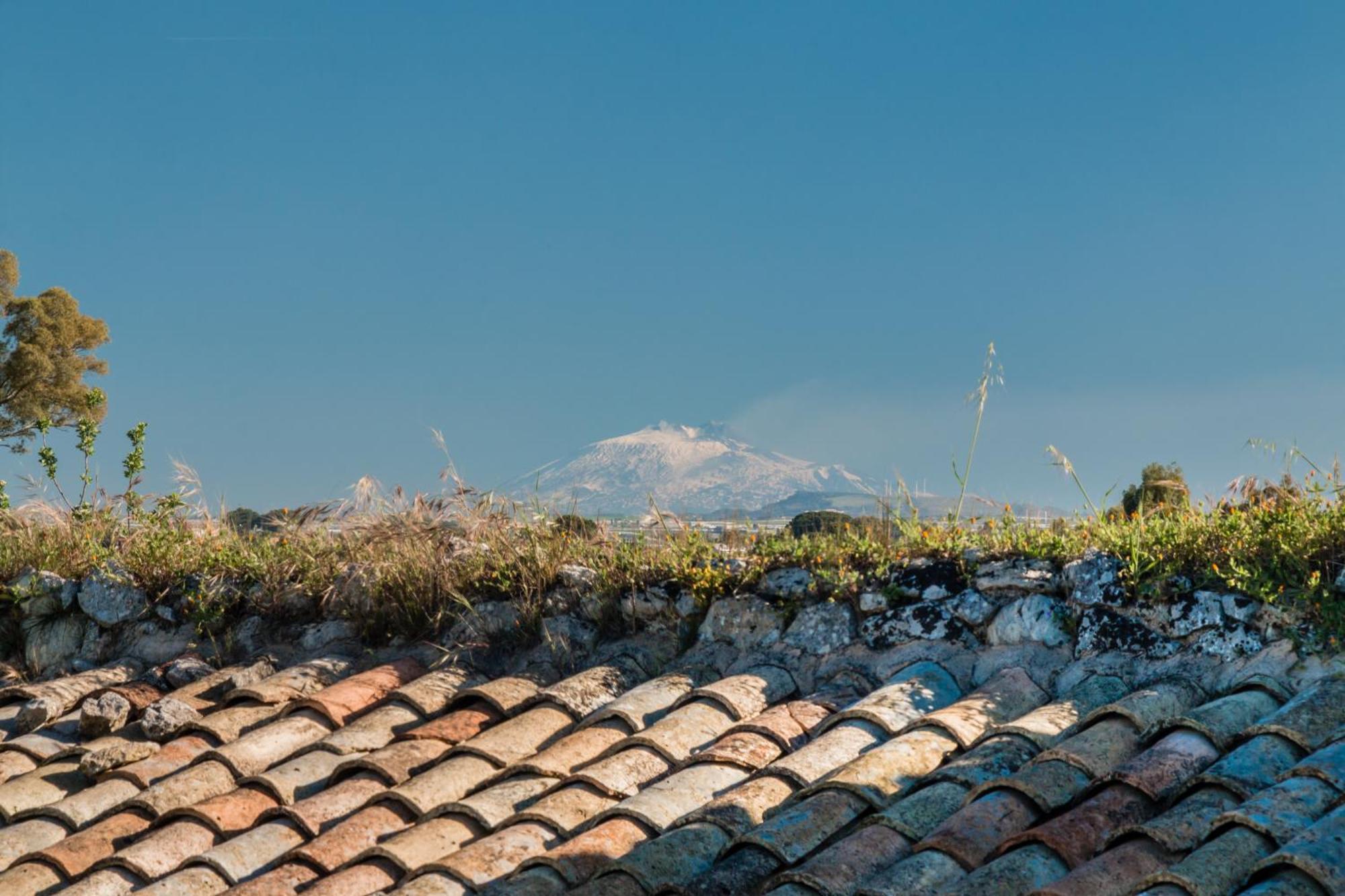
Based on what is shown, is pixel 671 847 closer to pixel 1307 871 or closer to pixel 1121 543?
pixel 1307 871

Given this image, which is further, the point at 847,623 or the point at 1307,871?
the point at 847,623

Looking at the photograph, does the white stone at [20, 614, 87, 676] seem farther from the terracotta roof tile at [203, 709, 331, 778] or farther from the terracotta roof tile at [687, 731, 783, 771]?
the terracotta roof tile at [687, 731, 783, 771]

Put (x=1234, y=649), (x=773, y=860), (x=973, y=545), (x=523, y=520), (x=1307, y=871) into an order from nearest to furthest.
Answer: (x=1307, y=871)
(x=773, y=860)
(x=1234, y=649)
(x=973, y=545)
(x=523, y=520)

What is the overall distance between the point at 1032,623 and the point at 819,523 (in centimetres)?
328

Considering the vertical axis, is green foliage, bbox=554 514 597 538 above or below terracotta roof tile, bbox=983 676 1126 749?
above

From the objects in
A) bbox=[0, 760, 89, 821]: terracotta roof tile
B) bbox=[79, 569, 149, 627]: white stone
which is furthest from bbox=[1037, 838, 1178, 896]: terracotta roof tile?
bbox=[79, 569, 149, 627]: white stone

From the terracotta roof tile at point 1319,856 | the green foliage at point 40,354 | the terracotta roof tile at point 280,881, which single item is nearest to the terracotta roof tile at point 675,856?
the terracotta roof tile at point 280,881

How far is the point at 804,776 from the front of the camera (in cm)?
510

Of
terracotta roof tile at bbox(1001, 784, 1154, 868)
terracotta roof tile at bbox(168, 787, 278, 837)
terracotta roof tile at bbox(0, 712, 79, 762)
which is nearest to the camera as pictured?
terracotta roof tile at bbox(1001, 784, 1154, 868)

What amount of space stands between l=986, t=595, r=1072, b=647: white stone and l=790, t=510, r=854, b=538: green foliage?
4.46 ft

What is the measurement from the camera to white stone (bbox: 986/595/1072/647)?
624 cm

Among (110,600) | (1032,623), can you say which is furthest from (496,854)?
(110,600)

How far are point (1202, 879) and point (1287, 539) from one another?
2.91m

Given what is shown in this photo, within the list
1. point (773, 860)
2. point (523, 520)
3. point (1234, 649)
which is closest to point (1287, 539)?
point (1234, 649)
